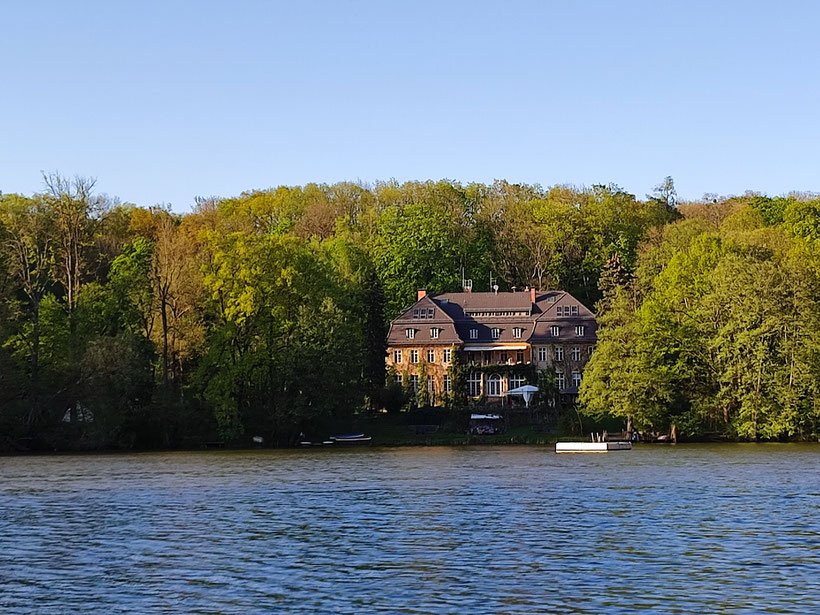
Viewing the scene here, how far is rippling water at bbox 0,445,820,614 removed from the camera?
23.6 m

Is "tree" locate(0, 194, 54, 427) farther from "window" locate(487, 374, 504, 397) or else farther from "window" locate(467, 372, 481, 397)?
"window" locate(487, 374, 504, 397)

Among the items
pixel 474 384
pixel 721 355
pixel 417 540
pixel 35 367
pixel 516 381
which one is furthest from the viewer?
pixel 474 384

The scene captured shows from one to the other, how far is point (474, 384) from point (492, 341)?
184 inches

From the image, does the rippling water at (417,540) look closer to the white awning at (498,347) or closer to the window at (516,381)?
the window at (516,381)

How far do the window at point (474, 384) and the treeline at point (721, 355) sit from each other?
21985 mm

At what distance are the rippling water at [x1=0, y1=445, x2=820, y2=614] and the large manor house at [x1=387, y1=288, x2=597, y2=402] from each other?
158 feet

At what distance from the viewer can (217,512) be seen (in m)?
40.5

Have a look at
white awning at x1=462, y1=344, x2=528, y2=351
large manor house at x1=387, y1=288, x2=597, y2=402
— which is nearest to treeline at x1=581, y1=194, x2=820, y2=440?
large manor house at x1=387, y1=288, x2=597, y2=402

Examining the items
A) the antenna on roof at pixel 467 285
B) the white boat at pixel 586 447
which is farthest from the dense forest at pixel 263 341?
the antenna on roof at pixel 467 285

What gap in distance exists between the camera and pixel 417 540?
32.2m

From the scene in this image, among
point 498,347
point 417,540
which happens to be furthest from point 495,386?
point 417,540

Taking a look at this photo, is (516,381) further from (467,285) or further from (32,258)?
(32,258)

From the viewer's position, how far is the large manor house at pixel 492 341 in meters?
108

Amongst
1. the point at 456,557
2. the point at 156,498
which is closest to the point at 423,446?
the point at 156,498
